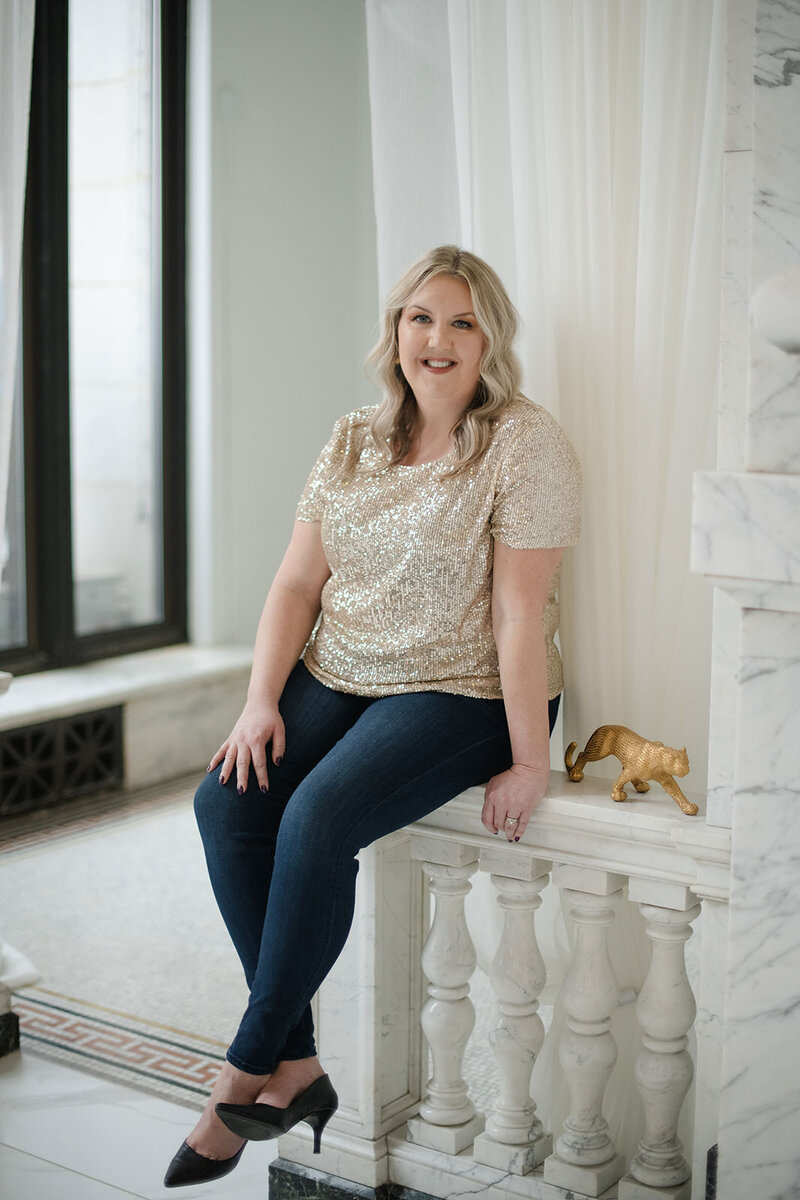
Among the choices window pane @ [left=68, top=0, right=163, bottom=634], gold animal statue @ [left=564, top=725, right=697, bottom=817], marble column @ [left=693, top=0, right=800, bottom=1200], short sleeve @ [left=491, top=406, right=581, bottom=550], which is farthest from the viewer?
window pane @ [left=68, top=0, right=163, bottom=634]

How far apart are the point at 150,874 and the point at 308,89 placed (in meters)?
2.99

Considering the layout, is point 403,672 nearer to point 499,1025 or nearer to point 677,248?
point 499,1025

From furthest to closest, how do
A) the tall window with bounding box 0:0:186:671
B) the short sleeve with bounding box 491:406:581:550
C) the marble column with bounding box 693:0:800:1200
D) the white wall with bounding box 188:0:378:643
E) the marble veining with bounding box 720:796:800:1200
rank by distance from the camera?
the white wall with bounding box 188:0:378:643
the tall window with bounding box 0:0:186:671
the short sleeve with bounding box 491:406:581:550
the marble veining with bounding box 720:796:800:1200
the marble column with bounding box 693:0:800:1200

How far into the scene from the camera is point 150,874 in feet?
11.5

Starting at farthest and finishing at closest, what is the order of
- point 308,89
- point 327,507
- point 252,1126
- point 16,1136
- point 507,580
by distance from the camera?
point 308,89 → point 16,1136 → point 327,507 → point 507,580 → point 252,1126

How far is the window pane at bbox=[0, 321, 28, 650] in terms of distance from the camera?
4191mm

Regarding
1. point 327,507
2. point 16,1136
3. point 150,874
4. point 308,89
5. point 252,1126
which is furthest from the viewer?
point 308,89

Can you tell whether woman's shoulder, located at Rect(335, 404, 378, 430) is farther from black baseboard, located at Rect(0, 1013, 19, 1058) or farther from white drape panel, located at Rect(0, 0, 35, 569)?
black baseboard, located at Rect(0, 1013, 19, 1058)

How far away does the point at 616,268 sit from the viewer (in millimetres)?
1791

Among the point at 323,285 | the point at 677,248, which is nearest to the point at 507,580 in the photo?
the point at 677,248

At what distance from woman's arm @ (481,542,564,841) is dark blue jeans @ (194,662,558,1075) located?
0.06 meters

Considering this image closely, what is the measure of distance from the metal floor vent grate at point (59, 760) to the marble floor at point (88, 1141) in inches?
61.0

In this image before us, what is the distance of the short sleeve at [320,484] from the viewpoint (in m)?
2.00

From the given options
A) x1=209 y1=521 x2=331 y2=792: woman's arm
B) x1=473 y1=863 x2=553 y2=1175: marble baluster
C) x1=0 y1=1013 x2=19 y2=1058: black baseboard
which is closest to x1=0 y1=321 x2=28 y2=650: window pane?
x1=0 y1=1013 x2=19 y2=1058: black baseboard
